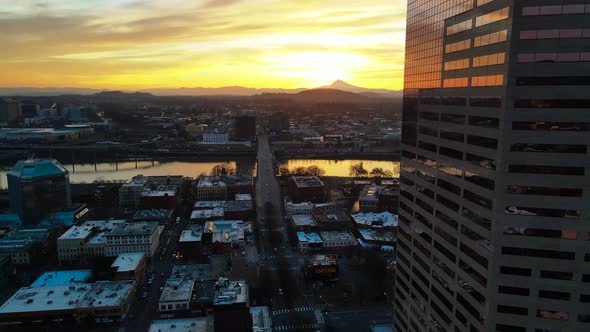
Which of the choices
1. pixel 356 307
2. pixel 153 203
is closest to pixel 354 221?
pixel 356 307

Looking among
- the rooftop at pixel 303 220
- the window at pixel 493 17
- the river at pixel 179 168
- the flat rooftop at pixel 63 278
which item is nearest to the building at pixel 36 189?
the flat rooftop at pixel 63 278

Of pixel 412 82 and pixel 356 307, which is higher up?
pixel 412 82

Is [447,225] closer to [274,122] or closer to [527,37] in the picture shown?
[527,37]

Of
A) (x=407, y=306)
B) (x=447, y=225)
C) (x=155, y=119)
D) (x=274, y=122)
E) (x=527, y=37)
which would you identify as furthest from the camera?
(x=155, y=119)

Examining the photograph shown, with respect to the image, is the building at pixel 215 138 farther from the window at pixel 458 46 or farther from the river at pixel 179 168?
the window at pixel 458 46

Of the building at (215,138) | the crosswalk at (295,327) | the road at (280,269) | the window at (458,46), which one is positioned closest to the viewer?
the window at (458,46)

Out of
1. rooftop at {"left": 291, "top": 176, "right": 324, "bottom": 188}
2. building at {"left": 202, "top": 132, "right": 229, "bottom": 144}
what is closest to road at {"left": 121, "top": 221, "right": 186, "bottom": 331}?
rooftop at {"left": 291, "top": 176, "right": 324, "bottom": 188}

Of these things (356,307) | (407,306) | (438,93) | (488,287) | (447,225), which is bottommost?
(356,307)
